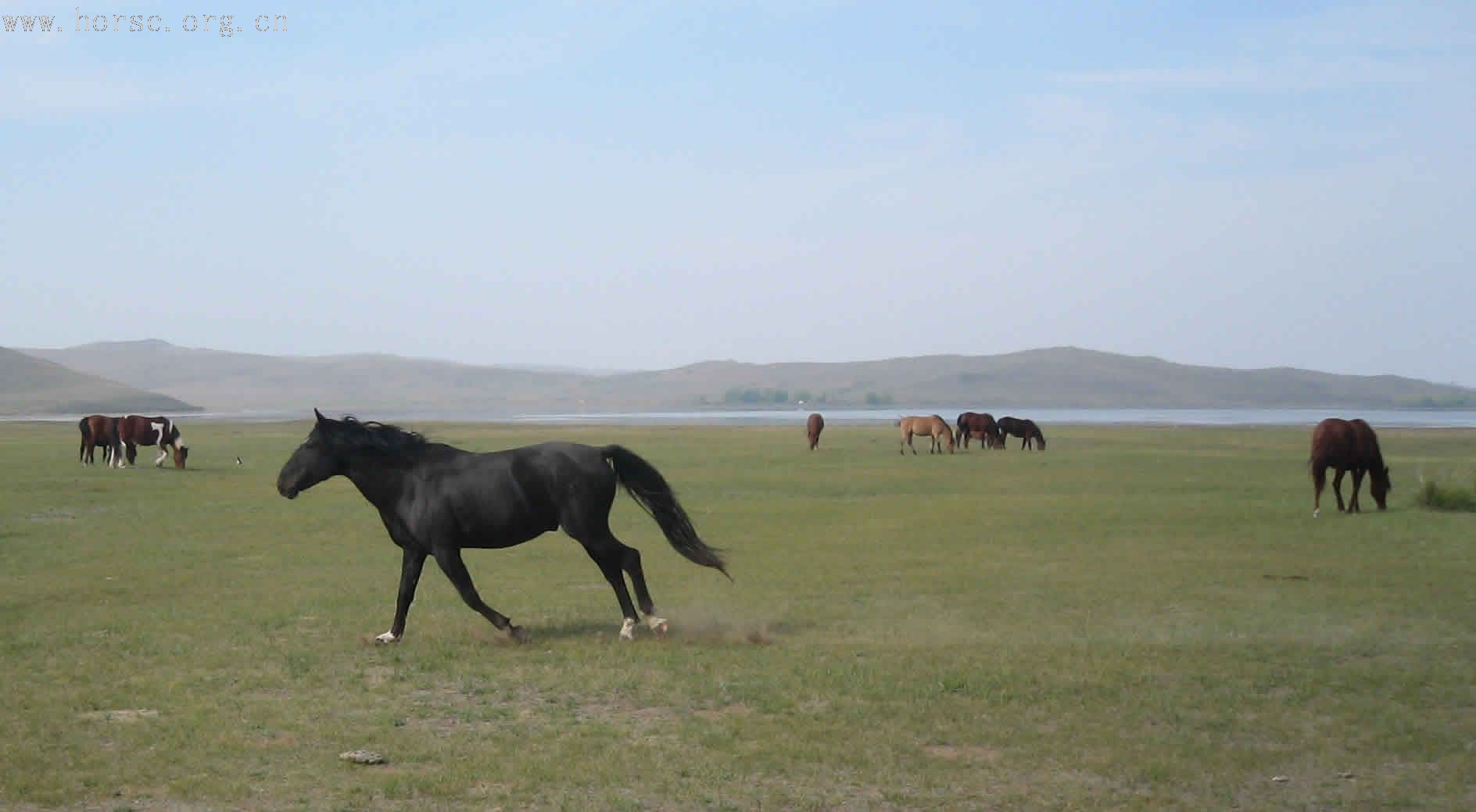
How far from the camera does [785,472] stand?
32188 mm

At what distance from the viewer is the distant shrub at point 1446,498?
21109 millimetres

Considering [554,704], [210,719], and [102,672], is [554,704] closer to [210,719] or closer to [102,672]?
[210,719]

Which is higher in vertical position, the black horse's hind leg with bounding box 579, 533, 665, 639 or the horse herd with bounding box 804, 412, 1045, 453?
the horse herd with bounding box 804, 412, 1045, 453

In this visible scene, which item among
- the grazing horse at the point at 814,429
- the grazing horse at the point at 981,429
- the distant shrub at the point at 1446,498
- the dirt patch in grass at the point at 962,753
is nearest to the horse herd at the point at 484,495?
the dirt patch in grass at the point at 962,753

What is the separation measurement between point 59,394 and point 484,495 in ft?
439

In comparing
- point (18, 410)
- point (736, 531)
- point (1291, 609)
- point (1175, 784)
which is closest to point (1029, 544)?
point (736, 531)

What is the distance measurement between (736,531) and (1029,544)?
4219mm

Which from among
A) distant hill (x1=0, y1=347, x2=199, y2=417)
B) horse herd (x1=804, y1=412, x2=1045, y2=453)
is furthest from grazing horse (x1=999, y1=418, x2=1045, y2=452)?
distant hill (x1=0, y1=347, x2=199, y2=417)

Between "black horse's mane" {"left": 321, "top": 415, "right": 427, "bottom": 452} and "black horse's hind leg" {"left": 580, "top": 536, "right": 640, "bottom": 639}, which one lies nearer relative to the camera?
"black horse's hind leg" {"left": 580, "top": 536, "right": 640, "bottom": 639}

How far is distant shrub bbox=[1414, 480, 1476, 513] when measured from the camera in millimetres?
21109

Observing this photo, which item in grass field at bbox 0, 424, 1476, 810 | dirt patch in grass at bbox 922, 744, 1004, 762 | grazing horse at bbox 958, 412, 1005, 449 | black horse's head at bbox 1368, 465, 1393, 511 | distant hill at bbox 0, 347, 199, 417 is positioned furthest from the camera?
distant hill at bbox 0, 347, 199, 417

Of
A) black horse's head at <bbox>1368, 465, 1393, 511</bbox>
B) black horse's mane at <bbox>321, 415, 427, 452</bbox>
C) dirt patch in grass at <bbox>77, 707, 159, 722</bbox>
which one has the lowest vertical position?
dirt patch in grass at <bbox>77, 707, 159, 722</bbox>

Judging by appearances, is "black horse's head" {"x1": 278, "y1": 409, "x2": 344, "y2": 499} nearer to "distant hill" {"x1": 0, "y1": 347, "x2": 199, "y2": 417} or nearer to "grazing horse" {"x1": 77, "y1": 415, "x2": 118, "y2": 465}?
"grazing horse" {"x1": 77, "y1": 415, "x2": 118, "y2": 465}

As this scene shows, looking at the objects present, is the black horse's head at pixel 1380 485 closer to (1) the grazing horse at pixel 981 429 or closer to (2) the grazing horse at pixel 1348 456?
(2) the grazing horse at pixel 1348 456
